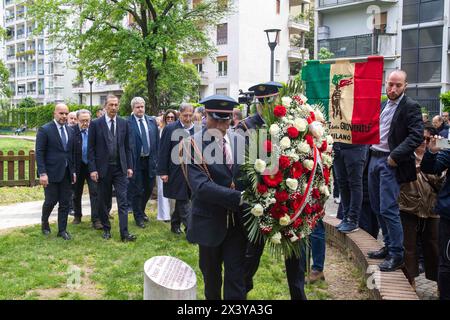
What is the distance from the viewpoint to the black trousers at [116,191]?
304 inches

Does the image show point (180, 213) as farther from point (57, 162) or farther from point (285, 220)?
point (285, 220)

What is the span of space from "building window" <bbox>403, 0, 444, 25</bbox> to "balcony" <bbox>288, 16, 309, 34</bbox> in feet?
52.9

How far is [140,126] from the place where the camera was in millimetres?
8953

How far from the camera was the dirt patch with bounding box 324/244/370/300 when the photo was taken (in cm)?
548

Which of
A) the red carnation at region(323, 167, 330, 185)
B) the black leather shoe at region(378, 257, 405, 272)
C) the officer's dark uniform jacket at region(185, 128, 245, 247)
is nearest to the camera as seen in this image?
the officer's dark uniform jacket at region(185, 128, 245, 247)

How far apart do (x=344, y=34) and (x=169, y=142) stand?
27.9 m

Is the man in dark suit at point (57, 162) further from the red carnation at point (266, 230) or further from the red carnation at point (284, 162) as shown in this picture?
the red carnation at point (284, 162)

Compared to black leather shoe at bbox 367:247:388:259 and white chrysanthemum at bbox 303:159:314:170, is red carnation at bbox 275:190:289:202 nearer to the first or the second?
white chrysanthemum at bbox 303:159:314:170

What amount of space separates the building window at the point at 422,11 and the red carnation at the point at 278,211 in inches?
1109

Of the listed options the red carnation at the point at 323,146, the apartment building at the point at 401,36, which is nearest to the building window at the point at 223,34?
the apartment building at the point at 401,36

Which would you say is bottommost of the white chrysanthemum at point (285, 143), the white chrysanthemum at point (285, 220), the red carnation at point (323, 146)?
the white chrysanthemum at point (285, 220)

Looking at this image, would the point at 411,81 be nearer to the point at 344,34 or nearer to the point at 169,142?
the point at 344,34

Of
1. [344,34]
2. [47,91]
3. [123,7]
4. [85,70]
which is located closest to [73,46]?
[85,70]

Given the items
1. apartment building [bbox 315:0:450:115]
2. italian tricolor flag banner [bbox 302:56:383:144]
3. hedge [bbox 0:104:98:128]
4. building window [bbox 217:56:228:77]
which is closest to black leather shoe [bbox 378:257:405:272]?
italian tricolor flag banner [bbox 302:56:383:144]
